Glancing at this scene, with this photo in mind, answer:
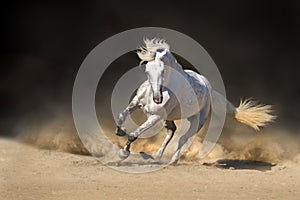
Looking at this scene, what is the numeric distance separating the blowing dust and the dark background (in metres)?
0.78

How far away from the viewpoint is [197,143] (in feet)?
23.2

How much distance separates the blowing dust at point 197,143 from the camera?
6781 millimetres

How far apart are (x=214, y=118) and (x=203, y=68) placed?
71.7 inches

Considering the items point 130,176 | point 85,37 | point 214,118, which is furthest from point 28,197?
point 85,37

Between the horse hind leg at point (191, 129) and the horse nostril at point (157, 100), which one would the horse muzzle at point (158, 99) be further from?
the horse hind leg at point (191, 129)

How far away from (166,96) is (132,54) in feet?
11.1

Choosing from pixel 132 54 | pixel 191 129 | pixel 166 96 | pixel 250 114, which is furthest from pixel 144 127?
pixel 132 54

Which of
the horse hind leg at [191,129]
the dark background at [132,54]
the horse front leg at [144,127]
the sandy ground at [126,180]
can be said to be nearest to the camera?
the sandy ground at [126,180]

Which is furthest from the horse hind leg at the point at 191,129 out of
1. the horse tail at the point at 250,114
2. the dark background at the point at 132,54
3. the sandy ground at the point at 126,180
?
the dark background at the point at 132,54

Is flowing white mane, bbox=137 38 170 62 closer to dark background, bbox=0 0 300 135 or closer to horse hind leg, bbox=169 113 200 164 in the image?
horse hind leg, bbox=169 113 200 164

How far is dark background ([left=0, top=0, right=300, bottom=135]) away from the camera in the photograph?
870 cm

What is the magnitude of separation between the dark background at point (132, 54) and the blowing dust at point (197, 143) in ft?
2.57

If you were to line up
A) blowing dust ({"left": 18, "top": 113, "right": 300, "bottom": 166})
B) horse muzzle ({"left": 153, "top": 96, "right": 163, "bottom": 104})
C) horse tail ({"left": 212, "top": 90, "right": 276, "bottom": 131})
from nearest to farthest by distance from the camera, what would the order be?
horse muzzle ({"left": 153, "top": 96, "right": 163, "bottom": 104}) < horse tail ({"left": 212, "top": 90, "right": 276, "bottom": 131}) < blowing dust ({"left": 18, "top": 113, "right": 300, "bottom": 166})

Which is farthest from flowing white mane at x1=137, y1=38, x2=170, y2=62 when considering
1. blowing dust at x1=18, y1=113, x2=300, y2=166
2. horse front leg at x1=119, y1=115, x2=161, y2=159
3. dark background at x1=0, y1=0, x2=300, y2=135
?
dark background at x1=0, y1=0, x2=300, y2=135
